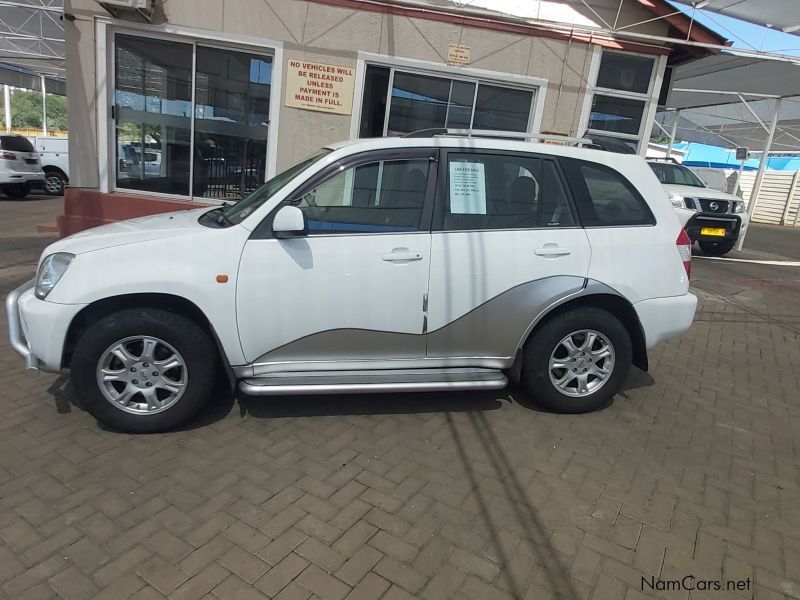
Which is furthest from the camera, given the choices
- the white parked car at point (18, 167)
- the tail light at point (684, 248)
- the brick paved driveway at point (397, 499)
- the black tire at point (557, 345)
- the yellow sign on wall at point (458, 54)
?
the white parked car at point (18, 167)

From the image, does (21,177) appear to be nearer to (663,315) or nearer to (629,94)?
(629,94)

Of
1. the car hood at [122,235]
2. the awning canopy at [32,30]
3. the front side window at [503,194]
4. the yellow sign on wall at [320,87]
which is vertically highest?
the awning canopy at [32,30]

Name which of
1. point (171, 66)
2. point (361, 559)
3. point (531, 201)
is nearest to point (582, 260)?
point (531, 201)

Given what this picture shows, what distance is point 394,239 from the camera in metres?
3.43

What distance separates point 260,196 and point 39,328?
59.7 inches

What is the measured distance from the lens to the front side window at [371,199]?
342 cm

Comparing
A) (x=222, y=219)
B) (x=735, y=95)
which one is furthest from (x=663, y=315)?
(x=735, y=95)

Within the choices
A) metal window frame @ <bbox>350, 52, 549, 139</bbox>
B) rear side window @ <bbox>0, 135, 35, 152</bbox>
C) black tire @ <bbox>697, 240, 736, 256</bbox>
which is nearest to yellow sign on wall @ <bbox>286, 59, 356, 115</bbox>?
metal window frame @ <bbox>350, 52, 549, 139</bbox>

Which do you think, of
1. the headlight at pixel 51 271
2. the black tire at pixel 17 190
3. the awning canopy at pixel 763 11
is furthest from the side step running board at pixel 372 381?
the black tire at pixel 17 190

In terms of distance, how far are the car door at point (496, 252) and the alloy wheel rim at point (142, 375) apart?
1.61 meters

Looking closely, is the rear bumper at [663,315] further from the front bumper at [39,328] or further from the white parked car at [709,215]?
the white parked car at [709,215]

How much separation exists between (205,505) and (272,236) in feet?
5.03

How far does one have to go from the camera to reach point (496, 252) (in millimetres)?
3566

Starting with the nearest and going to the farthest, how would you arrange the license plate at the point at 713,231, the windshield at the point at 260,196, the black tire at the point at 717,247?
the windshield at the point at 260,196
the license plate at the point at 713,231
the black tire at the point at 717,247
